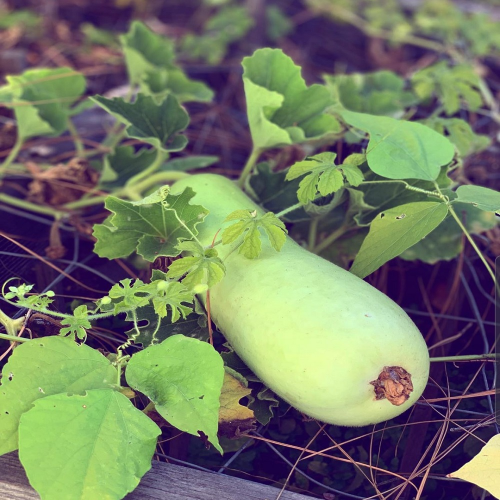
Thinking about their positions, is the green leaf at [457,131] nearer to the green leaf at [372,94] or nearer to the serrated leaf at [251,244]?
the green leaf at [372,94]

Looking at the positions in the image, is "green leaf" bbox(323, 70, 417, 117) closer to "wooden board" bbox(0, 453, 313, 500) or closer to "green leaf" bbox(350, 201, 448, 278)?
"green leaf" bbox(350, 201, 448, 278)

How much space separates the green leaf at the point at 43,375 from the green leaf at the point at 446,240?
706 millimetres

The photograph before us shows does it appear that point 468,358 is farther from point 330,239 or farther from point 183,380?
point 183,380

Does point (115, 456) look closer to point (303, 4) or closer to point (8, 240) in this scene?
point (8, 240)

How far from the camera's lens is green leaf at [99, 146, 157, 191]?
55.2 inches

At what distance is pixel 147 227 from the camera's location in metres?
1.08

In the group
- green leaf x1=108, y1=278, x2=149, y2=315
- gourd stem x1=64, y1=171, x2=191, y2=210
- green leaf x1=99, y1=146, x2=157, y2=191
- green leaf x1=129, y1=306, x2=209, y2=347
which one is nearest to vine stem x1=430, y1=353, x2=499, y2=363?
green leaf x1=129, y1=306, x2=209, y2=347

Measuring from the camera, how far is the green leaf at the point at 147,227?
1.03m

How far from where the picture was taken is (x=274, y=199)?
1.27 metres

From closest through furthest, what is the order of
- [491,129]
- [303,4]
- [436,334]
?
1. [436,334]
2. [491,129]
3. [303,4]

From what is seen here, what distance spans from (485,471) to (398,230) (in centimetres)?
38

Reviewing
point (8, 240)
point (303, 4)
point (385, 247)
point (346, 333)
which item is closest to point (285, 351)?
point (346, 333)

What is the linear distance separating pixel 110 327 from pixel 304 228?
1.57 feet

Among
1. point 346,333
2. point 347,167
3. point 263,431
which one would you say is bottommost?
point 263,431
